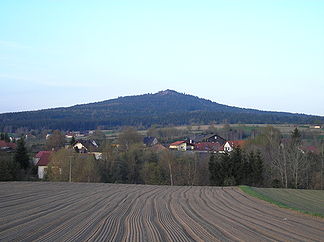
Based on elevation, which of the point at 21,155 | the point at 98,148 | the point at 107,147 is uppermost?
the point at 107,147

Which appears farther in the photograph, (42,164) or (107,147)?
(42,164)

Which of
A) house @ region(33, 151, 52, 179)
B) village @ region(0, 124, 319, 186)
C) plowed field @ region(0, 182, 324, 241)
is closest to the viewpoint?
plowed field @ region(0, 182, 324, 241)

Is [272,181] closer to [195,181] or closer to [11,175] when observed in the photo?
[195,181]

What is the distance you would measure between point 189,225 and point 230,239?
3.21 meters

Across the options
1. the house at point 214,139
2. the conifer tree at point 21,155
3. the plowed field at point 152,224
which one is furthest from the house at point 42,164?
the house at point 214,139

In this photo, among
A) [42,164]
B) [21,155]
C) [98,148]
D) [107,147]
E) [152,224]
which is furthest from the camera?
[98,148]

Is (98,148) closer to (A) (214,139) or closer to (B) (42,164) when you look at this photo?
(B) (42,164)

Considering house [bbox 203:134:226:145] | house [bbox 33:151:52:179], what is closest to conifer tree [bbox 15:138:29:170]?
house [bbox 33:151:52:179]

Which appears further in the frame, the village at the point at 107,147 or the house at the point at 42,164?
the house at the point at 42,164

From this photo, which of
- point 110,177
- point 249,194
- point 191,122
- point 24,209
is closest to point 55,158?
point 110,177

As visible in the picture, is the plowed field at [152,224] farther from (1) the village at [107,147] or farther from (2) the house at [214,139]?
(2) the house at [214,139]

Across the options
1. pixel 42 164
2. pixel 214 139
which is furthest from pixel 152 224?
pixel 214 139

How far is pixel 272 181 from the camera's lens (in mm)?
55969

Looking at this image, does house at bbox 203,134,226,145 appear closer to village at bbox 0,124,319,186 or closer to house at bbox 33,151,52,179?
village at bbox 0,124,319,186
